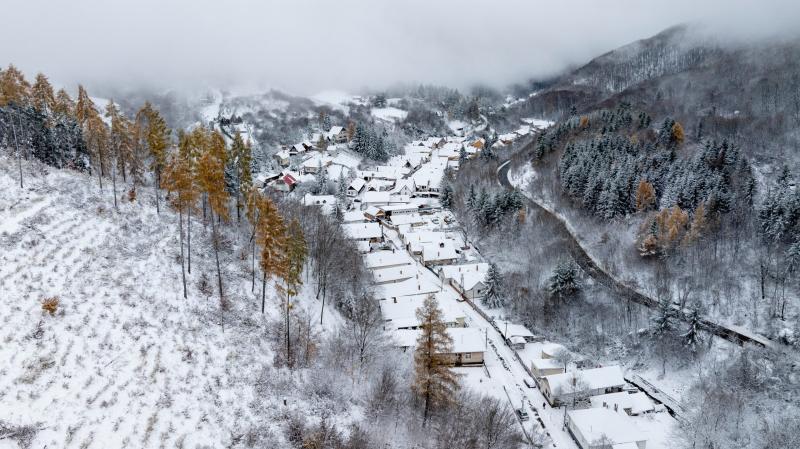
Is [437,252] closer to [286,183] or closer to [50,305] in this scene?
[286,183]

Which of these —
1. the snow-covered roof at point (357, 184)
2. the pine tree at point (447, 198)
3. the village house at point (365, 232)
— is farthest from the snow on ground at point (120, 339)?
the snow-covered roof at point (357, 184)

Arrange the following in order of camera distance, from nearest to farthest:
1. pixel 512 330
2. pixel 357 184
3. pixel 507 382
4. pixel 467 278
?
pixel 507 382, pixel 512 330, pixel 467 278, pixel 357 184

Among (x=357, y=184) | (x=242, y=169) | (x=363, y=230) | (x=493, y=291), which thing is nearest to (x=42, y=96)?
(x=242, y=169)

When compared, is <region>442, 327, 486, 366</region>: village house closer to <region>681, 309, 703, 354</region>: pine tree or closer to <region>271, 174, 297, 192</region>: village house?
<region>681, 309, 703, 354</region>: pine tree

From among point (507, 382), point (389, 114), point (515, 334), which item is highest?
point (389, 114)

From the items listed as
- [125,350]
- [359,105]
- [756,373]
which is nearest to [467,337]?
[756,373]

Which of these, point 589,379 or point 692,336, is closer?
point 589,379

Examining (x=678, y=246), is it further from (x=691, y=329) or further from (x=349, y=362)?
(x=349, y=362)
